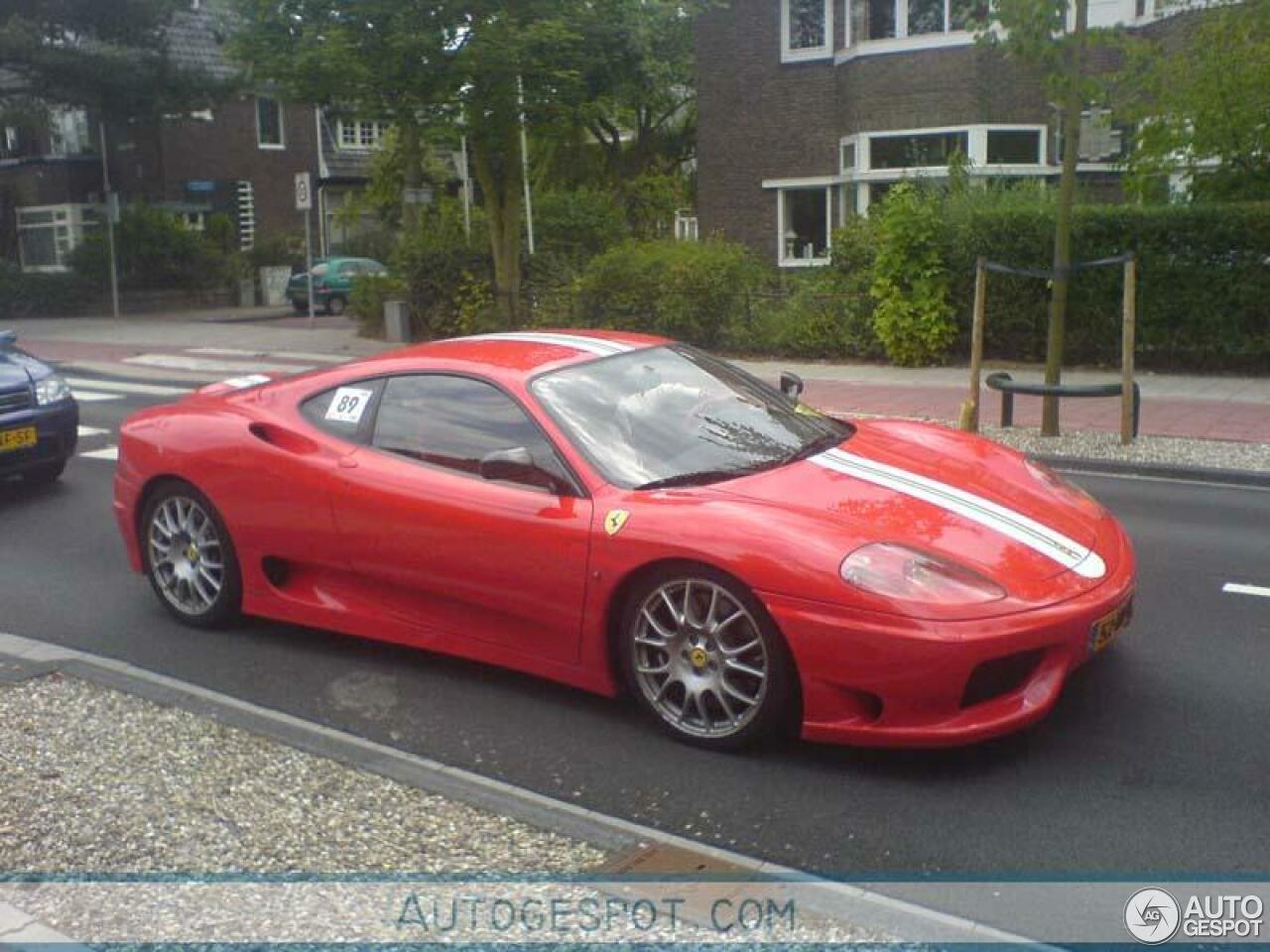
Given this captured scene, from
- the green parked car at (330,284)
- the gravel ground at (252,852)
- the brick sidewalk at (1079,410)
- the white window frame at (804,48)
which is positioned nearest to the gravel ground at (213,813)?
the gravel ground at (252,852)

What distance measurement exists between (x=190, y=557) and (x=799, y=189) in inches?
810

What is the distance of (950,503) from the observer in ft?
17.0

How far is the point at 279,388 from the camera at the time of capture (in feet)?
21.3

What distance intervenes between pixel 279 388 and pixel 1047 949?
168 inches

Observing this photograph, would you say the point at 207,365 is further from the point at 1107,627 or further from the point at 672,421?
the point at 1107,627

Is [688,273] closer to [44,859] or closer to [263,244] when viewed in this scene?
[44,859]

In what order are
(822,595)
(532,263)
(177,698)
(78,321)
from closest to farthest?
(822,595) → (177,698) → (532,263) → (78,321)

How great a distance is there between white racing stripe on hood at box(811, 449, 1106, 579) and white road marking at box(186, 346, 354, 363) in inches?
651

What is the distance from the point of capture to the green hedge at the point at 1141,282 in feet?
51.7

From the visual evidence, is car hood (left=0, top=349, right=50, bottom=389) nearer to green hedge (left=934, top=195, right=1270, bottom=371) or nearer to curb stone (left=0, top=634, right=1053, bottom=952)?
curb stone (left=0, top=634, right=1053, bottom=952)

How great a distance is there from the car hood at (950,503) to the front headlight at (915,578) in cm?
7

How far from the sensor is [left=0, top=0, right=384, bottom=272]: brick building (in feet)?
128

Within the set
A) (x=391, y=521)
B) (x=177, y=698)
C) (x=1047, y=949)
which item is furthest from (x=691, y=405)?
(x=1047, y=949)

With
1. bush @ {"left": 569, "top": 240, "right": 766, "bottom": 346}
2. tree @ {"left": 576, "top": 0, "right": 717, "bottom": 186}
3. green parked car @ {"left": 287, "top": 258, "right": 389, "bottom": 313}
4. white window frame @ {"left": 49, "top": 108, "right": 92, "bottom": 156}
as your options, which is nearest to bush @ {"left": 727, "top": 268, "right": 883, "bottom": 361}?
bush @ {"left": 569, "top": 240, "right": 766, "bottom": 346}
